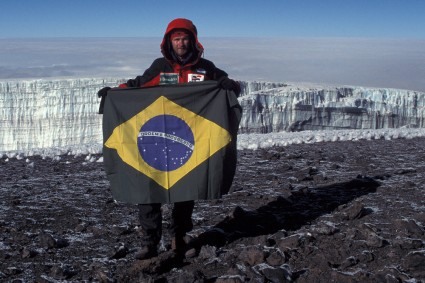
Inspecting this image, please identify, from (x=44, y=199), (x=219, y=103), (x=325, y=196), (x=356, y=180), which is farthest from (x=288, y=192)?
(x=44, y=199)

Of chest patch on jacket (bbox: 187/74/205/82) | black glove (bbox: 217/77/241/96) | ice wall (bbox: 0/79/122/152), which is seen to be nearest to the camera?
black glove (bbox: 217/77/241/96)

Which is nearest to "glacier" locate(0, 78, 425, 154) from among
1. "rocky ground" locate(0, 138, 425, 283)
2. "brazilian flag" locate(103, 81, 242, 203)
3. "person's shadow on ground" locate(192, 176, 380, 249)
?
"rocky ground" locate(0, 138, 425, 283)

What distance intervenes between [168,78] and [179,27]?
1.42ft

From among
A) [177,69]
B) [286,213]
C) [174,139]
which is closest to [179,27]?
[177,69]

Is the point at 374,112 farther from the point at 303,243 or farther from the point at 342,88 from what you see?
the point at 303,243

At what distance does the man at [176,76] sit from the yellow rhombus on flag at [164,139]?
19 centimetres

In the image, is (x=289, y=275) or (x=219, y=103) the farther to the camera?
(x=219, y=103)

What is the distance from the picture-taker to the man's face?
3949mm

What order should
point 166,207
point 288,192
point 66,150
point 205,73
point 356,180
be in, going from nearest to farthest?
1. point 205,73
2. point 166,207
3. point 288,192
4. point 356,180
5. point 66,150

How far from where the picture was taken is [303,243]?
429 cm

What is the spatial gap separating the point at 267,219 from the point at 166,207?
118 cm

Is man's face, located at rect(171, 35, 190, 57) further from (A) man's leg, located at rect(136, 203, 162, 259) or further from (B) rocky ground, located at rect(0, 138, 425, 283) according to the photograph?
(B) rocky ground, located at rect(0, 138, 425, 283)

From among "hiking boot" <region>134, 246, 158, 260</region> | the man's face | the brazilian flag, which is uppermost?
the man's face

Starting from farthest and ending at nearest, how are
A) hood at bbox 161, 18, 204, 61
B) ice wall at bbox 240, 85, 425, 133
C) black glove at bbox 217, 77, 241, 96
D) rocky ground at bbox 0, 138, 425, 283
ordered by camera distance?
ice wall at bbox 240, 85, 425, 133 → black glove at bbox 217, 77, 241, 96 → hood at bbox 161, 18, 204, 61 → rocky ground at bbox 0, 138, 425, 283
